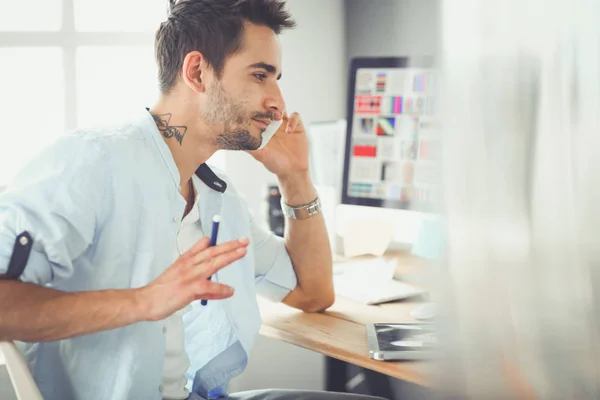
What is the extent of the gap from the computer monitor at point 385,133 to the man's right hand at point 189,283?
80 cm

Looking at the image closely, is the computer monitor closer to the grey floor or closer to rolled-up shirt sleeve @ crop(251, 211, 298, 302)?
rolled-up shirt sleeve @ crop(251, 211, 298, 302)

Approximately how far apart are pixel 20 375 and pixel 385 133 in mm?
1086

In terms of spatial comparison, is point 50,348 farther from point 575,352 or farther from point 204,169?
point 575,352

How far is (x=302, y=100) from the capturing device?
7.41ft

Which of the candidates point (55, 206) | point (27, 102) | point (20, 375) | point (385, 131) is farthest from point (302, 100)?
point (20, 375)

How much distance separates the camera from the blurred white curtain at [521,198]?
708 mm

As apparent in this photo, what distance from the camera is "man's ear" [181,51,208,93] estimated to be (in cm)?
131

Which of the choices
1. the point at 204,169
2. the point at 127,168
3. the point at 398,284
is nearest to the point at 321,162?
the point at 398,284

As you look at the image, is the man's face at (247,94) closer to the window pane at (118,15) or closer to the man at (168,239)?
the man at (168,239)

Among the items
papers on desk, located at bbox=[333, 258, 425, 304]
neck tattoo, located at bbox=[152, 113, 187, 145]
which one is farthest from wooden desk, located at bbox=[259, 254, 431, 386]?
neck tattoo, located at bbox=[152, 113, 187, 145]

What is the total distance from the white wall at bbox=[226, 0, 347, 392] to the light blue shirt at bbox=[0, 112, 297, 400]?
0.91 metres

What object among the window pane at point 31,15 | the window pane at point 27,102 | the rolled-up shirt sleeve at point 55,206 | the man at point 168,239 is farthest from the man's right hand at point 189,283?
the window pane at point 31,15

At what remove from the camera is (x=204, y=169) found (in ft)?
4.65

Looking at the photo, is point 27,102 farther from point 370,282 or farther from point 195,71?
point 370,282
